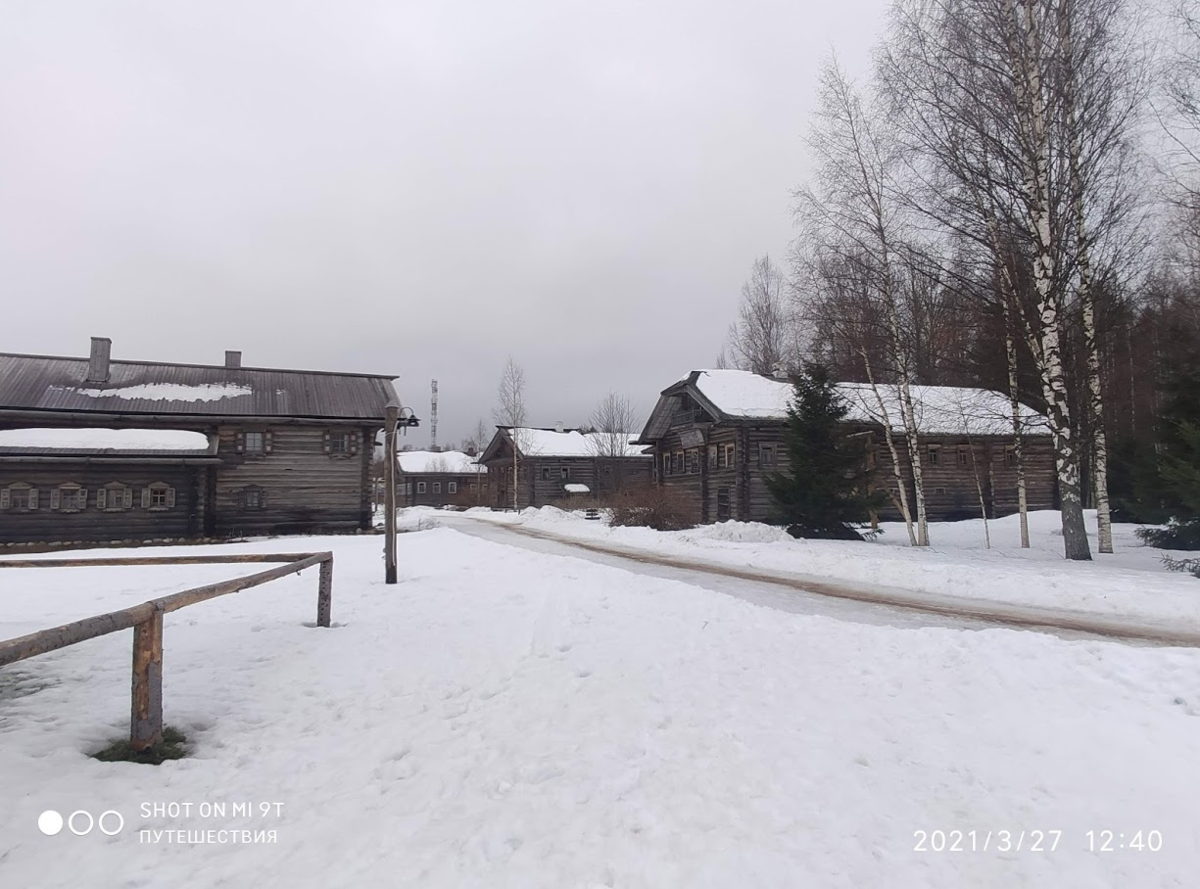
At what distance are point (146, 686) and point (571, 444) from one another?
5213 centimetres

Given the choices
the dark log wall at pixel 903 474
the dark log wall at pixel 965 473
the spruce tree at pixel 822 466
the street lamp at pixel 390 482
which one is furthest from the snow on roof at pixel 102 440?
the dark log wall at pixel 965 473

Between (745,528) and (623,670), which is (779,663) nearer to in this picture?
(623,670)

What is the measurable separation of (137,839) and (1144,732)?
19.3 ft

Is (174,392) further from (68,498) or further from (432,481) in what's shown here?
(432,481)

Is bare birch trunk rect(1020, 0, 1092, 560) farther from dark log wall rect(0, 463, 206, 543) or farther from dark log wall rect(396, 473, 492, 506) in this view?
dark log wall rect(396, 473, 492, 506)

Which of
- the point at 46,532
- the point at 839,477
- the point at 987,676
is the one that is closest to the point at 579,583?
the point at 987,676

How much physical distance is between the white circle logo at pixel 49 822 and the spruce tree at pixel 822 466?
19.9 m

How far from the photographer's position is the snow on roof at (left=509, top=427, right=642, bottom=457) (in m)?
53.5

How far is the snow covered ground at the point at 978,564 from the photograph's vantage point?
31.5ft

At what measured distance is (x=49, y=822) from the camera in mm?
3301

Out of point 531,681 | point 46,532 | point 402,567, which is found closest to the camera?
point 531,681

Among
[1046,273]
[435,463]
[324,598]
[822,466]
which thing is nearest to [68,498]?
[324,598]

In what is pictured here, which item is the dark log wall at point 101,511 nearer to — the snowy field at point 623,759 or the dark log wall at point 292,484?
the dark log wall at point 292,484

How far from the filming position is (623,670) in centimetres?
630
